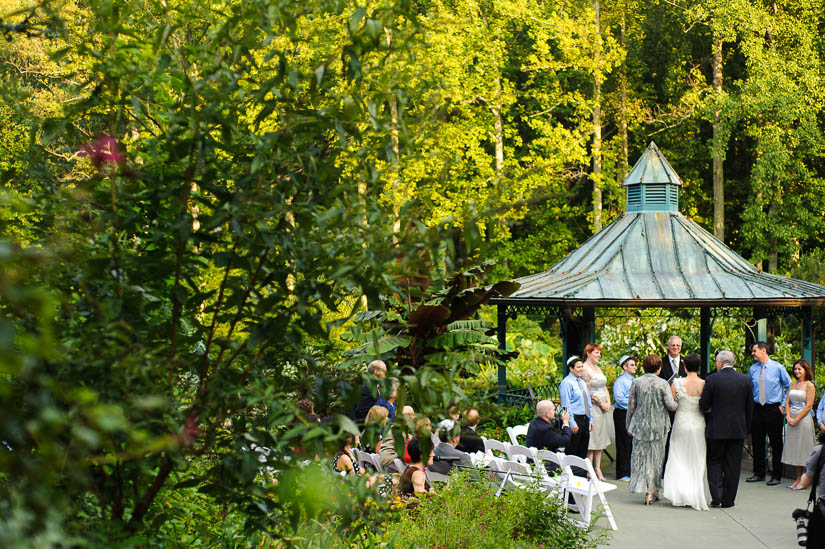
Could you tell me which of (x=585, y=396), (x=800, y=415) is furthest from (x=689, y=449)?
(x=800, y=415)

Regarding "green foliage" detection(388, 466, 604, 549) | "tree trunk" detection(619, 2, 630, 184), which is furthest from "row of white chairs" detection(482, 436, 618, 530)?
"tree trunk" detection(619, 2, 630, 184)

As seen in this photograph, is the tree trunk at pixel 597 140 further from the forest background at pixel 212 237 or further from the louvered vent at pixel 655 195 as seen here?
the forest background at pixel 212 237

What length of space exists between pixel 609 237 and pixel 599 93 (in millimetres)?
14897

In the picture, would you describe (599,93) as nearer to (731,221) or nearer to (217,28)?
(731,221)

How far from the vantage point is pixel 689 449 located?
35.4 feet

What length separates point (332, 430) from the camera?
7.97ft

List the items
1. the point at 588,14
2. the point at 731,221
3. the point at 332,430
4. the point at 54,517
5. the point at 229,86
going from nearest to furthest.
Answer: the point at 54,517 → the point at 332,430 → the point at 229,86 → the point at 588,14 → the point at 731,221

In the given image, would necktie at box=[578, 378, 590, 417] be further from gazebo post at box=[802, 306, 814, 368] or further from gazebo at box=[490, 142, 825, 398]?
gazebo post at box=[802, 306, 814, 368]

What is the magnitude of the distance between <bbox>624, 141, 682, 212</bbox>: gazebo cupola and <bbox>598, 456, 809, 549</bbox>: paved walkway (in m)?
5.88

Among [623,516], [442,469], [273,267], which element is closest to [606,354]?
[623,516]

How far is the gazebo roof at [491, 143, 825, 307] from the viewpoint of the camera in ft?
44.7

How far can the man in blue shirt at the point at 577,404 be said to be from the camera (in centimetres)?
1121

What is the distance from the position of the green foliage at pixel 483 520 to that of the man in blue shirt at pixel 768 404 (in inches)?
205

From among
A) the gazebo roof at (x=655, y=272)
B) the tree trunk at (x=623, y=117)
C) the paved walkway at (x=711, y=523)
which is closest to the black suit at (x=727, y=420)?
the paved walkway at (x=711, y=523)
